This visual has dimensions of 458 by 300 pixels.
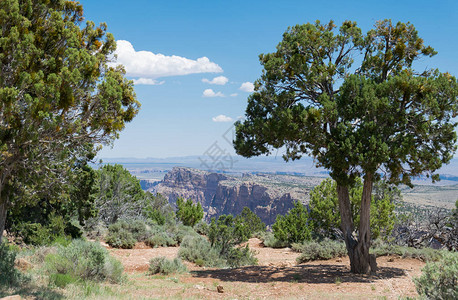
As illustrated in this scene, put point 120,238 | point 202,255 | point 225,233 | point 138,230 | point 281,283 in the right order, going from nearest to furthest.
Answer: point 281,283 → point 202,255 → point 225,233 → point 120,238 → point 138,230

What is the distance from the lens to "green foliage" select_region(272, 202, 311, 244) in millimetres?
21600

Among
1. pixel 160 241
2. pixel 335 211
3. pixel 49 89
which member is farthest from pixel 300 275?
pixel 160 241

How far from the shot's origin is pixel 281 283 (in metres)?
9.84

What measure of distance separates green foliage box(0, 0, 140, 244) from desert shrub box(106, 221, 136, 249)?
10.4m

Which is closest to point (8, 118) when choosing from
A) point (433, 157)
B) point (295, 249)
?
point (433, 157)

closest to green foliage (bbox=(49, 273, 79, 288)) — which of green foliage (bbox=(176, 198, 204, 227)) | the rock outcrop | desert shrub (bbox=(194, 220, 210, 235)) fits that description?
desert shrub (bbox=(194, 220, 210, 235))

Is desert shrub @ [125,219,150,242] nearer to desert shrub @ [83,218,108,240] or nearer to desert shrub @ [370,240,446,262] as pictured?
desert shrub @ [83,218,108,240]

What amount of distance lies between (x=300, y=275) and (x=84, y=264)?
20.4 ft

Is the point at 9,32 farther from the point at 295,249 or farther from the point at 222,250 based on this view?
the point at 295,249

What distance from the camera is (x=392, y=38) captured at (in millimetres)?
10961

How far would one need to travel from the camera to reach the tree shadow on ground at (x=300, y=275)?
10280mm

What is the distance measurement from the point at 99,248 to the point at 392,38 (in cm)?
1039

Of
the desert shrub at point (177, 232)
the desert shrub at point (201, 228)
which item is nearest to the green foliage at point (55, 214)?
the desert shrub at point (177, 232)

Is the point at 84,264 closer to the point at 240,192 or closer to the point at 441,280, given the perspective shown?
the point at 441,280
